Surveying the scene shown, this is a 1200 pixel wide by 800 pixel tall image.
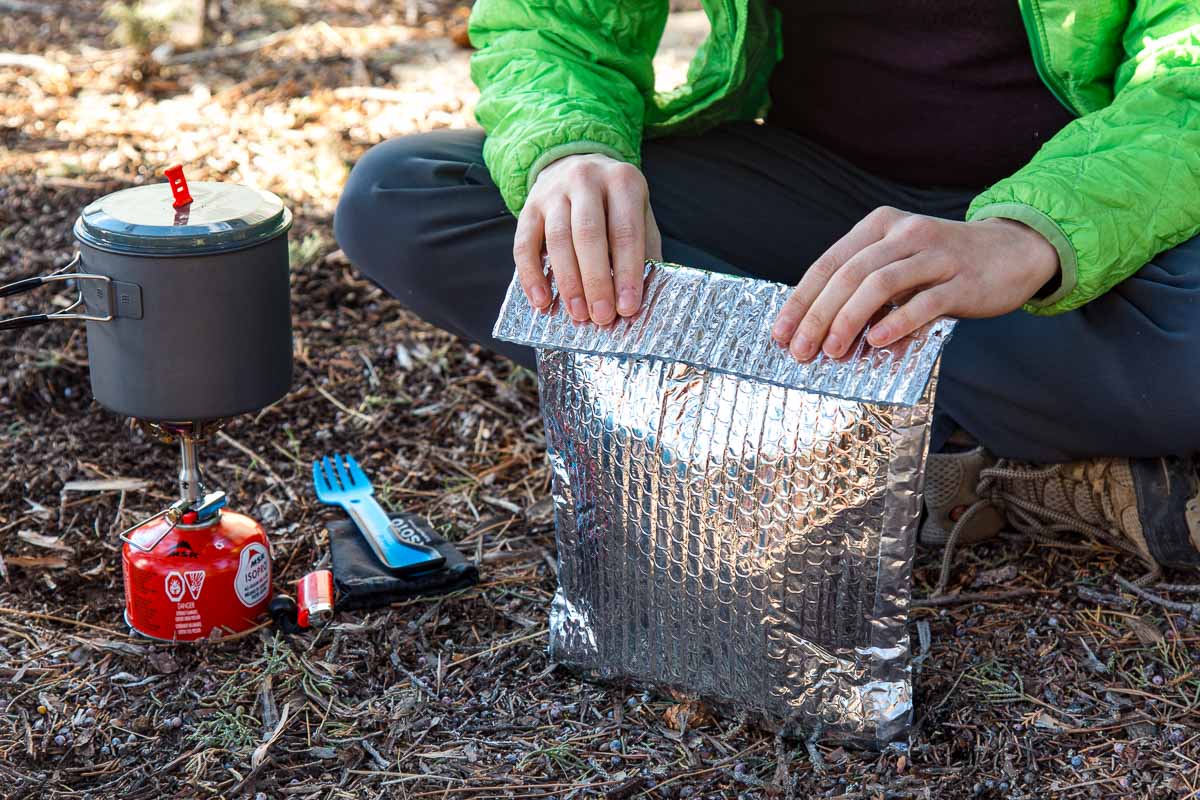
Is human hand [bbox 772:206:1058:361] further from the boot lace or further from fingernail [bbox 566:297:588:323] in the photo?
the boot lace

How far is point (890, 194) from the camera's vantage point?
1.90m

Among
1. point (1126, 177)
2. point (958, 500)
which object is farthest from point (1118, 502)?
point (1126, 177)

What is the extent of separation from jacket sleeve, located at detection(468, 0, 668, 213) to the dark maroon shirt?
Result: 248 millimetres

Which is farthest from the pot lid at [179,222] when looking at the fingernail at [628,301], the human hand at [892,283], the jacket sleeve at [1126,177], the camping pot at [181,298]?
the jacket sleeve at [1126,177]

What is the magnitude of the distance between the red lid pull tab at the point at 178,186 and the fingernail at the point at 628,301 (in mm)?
555

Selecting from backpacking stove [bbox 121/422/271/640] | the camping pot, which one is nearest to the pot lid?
the camping pot

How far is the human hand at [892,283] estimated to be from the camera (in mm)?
1188

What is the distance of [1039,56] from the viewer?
5.44ft

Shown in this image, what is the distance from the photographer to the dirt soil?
139cm

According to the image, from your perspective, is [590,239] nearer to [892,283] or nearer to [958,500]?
[892,283]

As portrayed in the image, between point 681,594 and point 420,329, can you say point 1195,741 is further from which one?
point 420,329

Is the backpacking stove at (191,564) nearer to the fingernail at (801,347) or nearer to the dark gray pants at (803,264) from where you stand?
the dark gray pants at (803,264)

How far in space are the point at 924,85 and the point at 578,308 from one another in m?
0.77

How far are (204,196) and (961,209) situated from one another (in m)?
1.05
